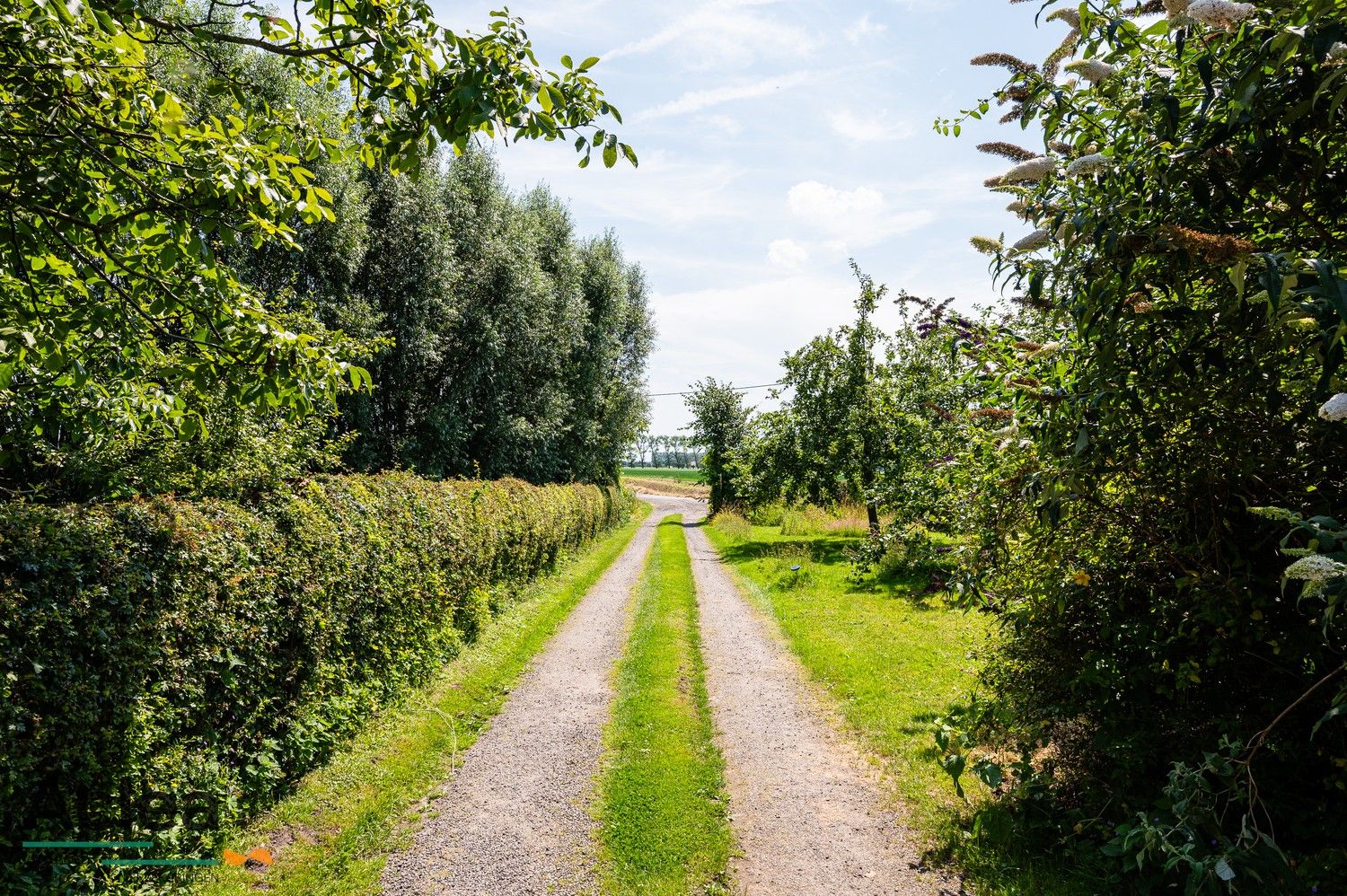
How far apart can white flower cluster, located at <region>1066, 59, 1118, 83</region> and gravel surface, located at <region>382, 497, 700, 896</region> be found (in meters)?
5.90

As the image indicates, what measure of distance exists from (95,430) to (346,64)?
3.74 m

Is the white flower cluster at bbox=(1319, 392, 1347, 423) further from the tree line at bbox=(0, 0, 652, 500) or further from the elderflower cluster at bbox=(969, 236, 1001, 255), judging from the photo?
the tree line at bbox=(0, 0, 652, 500)

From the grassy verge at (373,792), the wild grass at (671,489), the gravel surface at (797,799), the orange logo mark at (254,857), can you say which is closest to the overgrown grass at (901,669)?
the gravel surface at (797,799)

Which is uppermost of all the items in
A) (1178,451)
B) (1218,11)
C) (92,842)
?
(1218,11)

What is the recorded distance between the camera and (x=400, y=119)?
427 cm

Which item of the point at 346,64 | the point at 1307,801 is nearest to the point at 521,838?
the point at 1307,801

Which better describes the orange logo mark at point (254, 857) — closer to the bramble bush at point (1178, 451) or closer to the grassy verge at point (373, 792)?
the grassy verge at point (373, 792)

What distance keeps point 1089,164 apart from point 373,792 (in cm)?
727

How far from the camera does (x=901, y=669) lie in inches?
348

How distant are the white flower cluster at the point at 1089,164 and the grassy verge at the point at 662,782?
5.09 meters

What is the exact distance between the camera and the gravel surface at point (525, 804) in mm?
4867

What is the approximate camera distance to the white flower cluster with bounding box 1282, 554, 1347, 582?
1.85 metres

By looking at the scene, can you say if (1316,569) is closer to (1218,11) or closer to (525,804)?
(1218,11)

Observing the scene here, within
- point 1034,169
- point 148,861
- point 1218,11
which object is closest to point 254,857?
point 148,861
